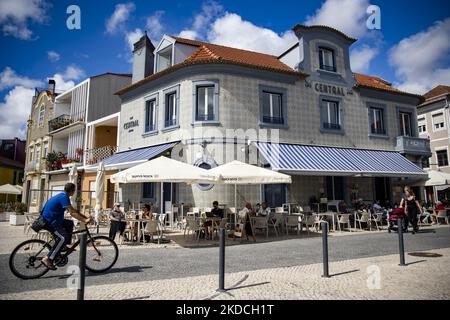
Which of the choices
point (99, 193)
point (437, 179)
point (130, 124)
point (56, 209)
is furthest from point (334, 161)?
point (56, 209)

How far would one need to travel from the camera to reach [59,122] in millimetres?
29047

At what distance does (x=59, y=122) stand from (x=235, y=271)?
27138 millimetres

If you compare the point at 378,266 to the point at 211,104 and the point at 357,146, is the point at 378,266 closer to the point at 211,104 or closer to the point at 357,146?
the point at 211,104

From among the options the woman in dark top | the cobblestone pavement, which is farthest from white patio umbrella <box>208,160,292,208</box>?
the woman in dark top

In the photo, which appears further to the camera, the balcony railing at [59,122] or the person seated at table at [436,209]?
the balcony railing at [59,122]

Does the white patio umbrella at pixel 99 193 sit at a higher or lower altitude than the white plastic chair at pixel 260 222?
higher

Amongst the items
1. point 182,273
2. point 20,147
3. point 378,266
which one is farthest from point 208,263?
point 20,147

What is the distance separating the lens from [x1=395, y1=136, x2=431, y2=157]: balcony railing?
69.9ft

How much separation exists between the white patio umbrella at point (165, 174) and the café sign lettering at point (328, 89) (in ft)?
36.7

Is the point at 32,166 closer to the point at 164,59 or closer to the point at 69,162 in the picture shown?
the point at 69,162

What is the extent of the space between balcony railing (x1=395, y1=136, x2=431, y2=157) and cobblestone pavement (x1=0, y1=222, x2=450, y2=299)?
1137 centimetres

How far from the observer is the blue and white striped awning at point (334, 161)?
1537 cm

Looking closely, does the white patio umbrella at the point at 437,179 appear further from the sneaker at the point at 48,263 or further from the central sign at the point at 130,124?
the sneaker at the point at 48,263

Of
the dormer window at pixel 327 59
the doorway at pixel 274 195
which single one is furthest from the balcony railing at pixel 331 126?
the doorway at pixel 274 195
